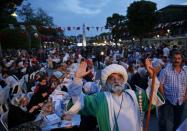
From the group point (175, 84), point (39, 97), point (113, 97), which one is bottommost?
point (39, 97)

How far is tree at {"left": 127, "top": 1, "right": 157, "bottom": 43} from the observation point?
2680 inches

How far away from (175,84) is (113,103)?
8.64ft

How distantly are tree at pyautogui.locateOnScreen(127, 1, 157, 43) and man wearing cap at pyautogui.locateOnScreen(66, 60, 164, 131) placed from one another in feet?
209

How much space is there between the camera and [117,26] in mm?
96750

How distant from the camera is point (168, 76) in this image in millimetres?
6980

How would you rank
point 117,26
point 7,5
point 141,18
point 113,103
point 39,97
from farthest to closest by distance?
point 117,26 → point 141,18 → point 7,5 → point 39,97 → point 113,103

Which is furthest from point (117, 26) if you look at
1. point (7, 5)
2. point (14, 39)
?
point (7, 5)

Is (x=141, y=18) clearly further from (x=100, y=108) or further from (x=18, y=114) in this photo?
(x=100, y=108)

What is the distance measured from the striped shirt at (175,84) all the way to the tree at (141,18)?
61.2 meters

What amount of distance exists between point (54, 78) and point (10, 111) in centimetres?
359

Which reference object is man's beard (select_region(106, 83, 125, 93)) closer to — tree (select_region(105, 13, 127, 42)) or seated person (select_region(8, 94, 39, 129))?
seated person (select_region(8, 94, 39, 129))

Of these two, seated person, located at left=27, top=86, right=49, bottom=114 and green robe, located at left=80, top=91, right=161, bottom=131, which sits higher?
green robe, located at left=80, top=91, right=161, bottom=131

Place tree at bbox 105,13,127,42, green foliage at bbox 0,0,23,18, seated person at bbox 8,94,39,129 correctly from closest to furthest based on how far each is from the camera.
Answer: seated person at bbox 8,94,39,129
green foliage at bbox 0,0,23,18
tree at bbox 105,13,127,42

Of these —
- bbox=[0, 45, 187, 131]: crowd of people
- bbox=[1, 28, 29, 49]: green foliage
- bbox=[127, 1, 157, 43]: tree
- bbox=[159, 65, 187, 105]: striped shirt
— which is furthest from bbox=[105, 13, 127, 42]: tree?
bbox=[159, 65, 187, 105]: striped shirt
